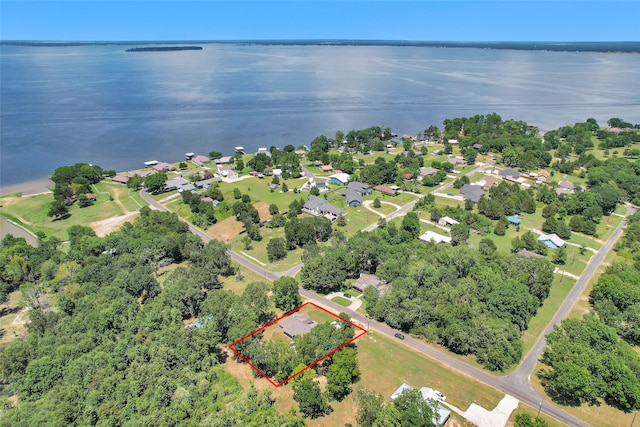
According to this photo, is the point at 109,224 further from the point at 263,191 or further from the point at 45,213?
the point at 263,191

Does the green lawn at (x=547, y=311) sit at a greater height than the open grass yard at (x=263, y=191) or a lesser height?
greater

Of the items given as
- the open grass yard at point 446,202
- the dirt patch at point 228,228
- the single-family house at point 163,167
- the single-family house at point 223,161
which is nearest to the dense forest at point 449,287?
the dirt patch at point 228,228

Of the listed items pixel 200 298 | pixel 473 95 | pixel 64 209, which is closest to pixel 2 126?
pixel 64 209

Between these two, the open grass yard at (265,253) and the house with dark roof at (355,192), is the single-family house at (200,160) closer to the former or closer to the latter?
the house with dark roof at (355,192)

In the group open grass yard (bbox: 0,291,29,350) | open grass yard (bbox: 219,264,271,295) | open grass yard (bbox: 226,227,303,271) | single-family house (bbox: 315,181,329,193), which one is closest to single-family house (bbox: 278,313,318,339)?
open grass yard (bbox: 219,264,271,295)

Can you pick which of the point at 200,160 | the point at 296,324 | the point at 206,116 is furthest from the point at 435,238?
the point at 206,116

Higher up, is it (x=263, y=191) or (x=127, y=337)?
(x=127, y=337)
